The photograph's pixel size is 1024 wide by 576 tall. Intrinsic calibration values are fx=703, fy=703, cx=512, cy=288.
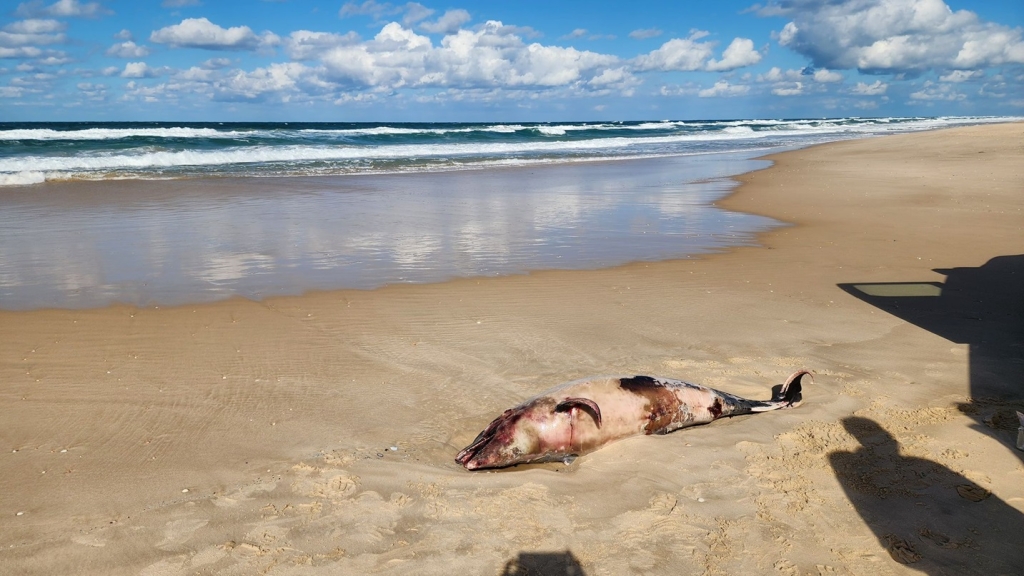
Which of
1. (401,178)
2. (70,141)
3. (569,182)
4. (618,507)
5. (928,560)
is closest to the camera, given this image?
(928,560)

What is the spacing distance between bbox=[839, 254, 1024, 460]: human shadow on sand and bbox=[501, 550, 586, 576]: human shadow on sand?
2.75 m

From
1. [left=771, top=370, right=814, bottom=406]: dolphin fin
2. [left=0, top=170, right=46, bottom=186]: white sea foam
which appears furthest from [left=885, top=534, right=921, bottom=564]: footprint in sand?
[left=0, top=170, right=46, bottom=186]: white sea foam

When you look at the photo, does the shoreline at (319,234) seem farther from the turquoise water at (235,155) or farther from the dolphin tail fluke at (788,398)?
the dolphin tail fluke at (788,398)

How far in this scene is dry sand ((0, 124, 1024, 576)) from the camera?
3.33 meters

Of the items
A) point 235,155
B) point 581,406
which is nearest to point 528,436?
point 581,406

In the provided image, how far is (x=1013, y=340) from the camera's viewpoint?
19.8 ft

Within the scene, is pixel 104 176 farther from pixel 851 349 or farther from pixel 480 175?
pixel 851 349

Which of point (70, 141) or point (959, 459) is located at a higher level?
point (70, 141)

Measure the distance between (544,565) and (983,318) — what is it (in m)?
5.59

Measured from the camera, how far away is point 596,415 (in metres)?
4.33

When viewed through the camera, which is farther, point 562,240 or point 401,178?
point 401,178

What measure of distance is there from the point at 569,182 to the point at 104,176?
13545 mm

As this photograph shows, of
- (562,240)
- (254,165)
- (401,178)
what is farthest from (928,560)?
(254,165)

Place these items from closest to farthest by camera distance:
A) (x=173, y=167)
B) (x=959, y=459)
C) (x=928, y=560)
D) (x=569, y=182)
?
(x=928, y=560) → (x=959, y=459) → (x=569, y=182) → (x=173, y=167)
